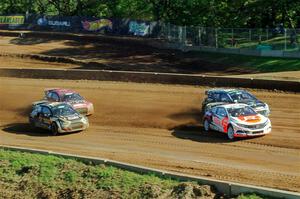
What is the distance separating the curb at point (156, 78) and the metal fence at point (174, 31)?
13.7 m

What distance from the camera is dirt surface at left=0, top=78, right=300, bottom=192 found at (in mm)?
21766

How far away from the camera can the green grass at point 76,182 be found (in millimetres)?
18516

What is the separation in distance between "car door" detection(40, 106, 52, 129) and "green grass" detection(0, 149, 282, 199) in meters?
6.73

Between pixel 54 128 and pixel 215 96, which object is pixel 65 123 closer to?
Answer: pixel 54 128

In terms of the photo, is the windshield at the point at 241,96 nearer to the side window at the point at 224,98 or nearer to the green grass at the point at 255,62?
the side window at the point at 224,98

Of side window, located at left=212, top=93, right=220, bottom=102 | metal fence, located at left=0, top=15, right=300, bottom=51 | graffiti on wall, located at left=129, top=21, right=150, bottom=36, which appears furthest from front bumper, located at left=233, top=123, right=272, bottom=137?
graffiti on wall, located at left=129, top=21, right=150, bottom=36

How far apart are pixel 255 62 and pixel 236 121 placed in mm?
24356

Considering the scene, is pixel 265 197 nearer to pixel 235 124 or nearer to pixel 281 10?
pixel 235 124

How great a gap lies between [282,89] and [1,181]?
770 inches

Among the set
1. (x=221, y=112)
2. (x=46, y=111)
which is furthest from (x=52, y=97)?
(x=221, y=112)

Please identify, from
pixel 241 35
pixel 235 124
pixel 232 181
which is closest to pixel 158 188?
pixel 232 181

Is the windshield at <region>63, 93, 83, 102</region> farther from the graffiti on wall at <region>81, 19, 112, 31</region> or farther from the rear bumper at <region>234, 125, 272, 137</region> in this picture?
the graffiti on wall at <region>81, 19, 112, 31</region>

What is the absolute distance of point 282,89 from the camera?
35312 mm

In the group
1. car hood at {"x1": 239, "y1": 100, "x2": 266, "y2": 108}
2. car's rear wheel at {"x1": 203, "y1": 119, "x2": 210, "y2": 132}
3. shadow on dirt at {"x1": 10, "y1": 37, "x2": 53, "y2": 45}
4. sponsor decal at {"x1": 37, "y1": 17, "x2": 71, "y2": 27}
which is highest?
sponsor decal at {"x1": 37, "y1": 17, "x2": 71, "y2": 27}
